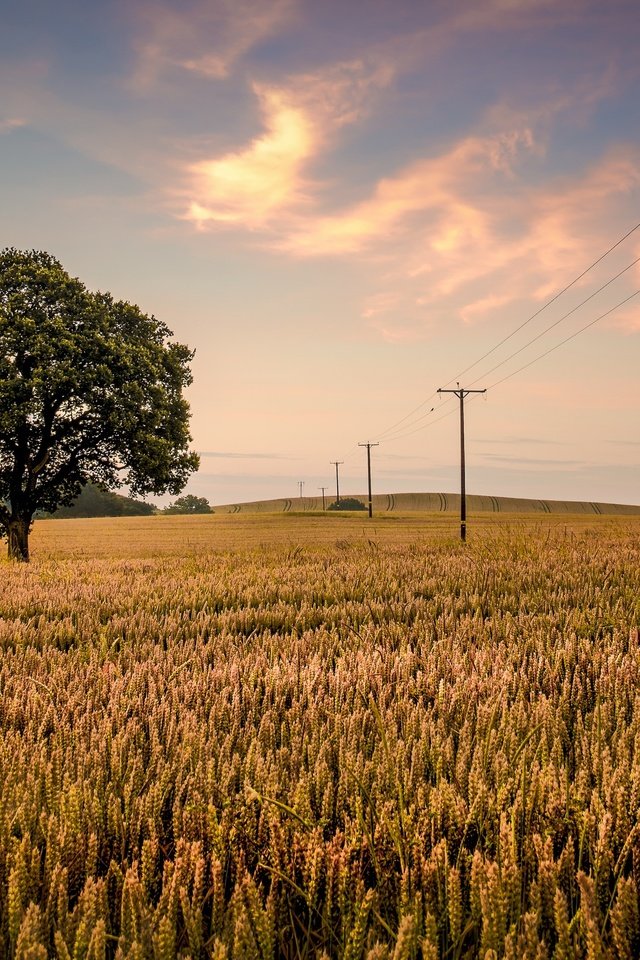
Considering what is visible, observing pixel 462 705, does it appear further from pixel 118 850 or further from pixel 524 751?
pixel 118 850

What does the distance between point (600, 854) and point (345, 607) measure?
14.5 ft

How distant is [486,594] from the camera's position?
6895 millimetres

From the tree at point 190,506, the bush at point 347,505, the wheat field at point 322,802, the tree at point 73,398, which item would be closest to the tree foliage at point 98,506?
the tree at point 190,506

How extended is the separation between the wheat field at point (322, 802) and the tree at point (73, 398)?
19.0 m

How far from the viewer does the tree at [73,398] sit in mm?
21812

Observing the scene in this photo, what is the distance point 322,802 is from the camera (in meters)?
2.03

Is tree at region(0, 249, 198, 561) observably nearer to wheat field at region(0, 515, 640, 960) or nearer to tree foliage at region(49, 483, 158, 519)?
wheat field at region(0, 515, 640, 960)

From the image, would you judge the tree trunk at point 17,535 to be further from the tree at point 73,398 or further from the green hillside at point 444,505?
the green hillside at point 444,505

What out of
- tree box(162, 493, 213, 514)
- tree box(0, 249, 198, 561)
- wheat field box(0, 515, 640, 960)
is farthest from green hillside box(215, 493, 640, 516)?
wheat field box(0, 515, 640, 960)

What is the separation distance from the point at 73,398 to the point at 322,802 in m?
23.4

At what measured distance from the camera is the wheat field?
1.41 meters

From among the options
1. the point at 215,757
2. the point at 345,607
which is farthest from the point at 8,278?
the point at 215,757

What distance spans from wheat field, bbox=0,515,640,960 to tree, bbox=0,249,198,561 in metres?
19.0

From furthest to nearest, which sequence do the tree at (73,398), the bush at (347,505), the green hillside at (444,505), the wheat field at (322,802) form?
the green hillside at (444,505) < the bush at (347,505) < the tree at (73,398) < the wheat field at (322,802)
